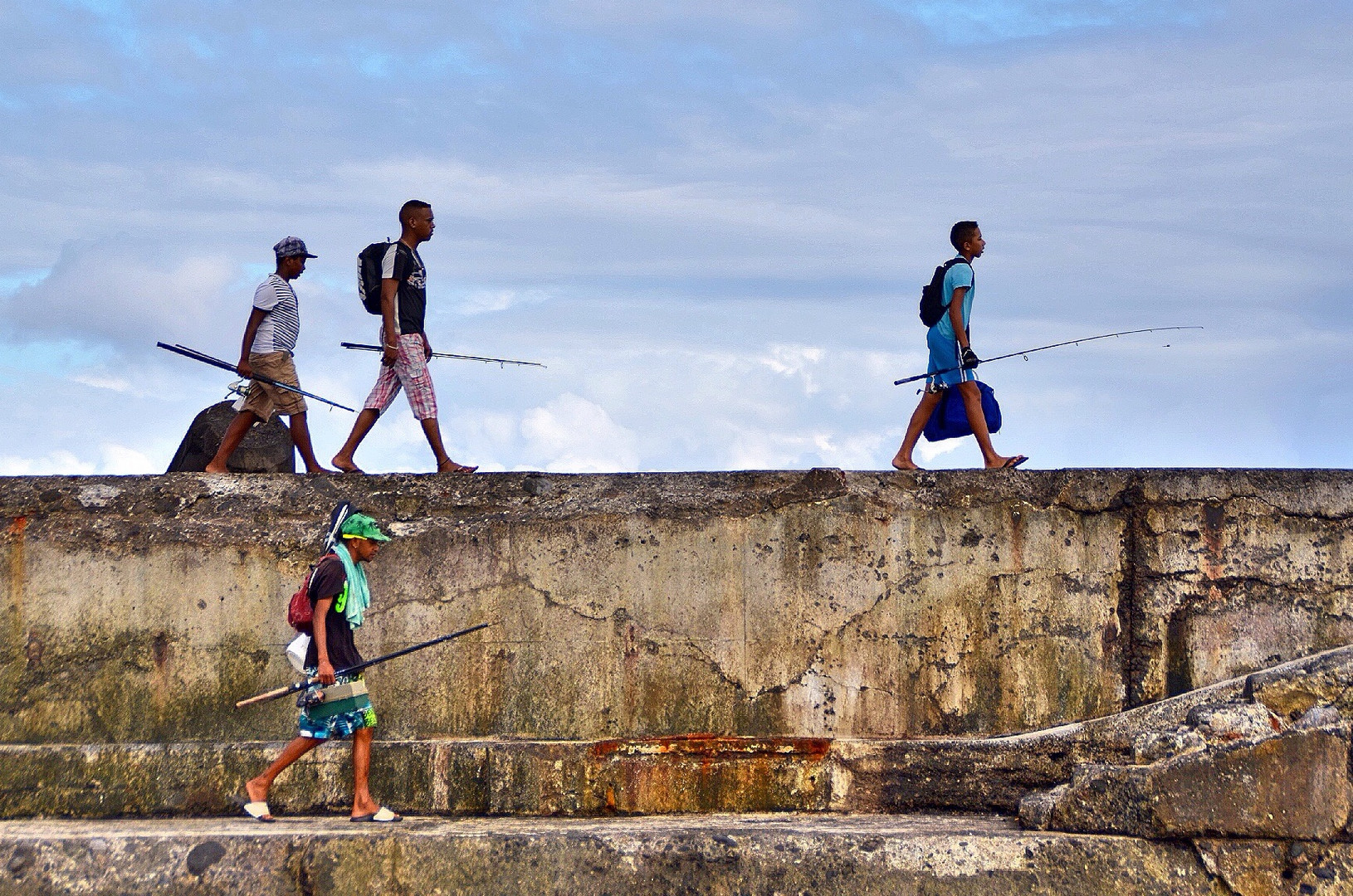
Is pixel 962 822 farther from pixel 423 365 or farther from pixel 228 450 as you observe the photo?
pixel 228 450

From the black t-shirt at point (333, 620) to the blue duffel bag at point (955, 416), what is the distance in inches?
103

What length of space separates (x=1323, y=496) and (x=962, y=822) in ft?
6.41

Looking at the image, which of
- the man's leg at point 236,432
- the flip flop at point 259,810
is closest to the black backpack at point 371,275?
the man's leg at point 236,432

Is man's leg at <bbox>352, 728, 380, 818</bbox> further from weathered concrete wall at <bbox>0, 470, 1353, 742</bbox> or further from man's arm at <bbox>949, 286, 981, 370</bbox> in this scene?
man's arm at <bbox>949, 286, 981, 370</bbox>

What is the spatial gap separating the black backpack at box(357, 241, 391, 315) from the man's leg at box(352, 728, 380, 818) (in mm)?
2040

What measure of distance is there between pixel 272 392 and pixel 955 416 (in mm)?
2896

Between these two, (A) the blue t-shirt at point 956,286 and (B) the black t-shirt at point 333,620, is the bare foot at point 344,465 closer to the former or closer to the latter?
(B) the black t-shirt at point 333,620

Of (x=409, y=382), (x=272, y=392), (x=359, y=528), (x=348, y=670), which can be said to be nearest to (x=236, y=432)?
(x=272, y=392)

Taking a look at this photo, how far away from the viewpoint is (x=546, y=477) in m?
5.72

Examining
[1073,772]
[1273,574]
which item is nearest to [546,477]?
[1073,772]

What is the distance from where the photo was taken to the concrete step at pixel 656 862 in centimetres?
467

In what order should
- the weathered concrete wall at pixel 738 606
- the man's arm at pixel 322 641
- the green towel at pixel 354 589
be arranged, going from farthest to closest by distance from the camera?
1. the weathered concrete wall at pixel 738 606
2. the green towel at pixel 354 589
3. the man's arm at pixel 322 641

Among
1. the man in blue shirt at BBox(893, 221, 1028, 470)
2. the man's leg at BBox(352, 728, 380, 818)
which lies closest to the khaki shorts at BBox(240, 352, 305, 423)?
the man's leg at BBox(352, 728, 380, 818)

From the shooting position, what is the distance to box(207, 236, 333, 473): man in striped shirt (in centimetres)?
615
